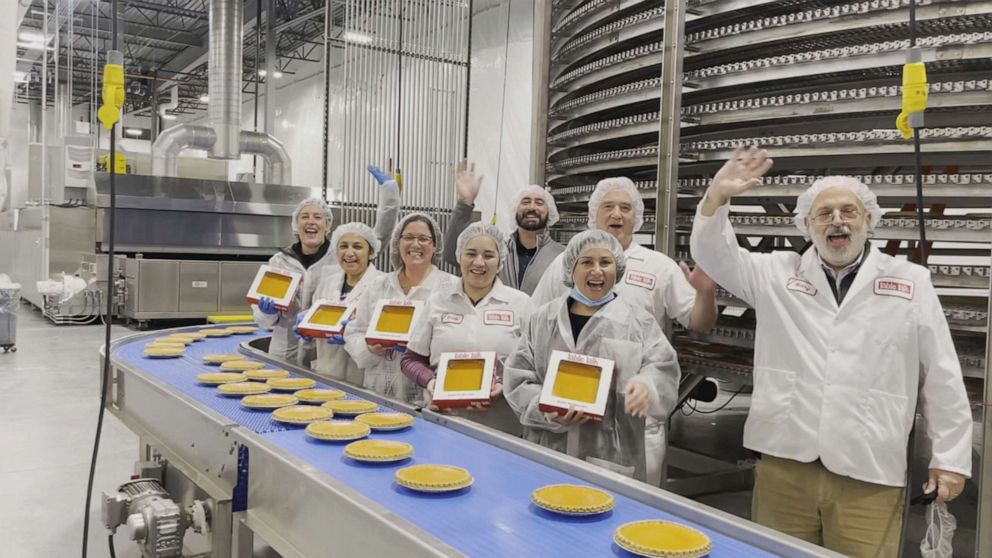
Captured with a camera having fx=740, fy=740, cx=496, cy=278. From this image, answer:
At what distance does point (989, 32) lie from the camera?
237cm

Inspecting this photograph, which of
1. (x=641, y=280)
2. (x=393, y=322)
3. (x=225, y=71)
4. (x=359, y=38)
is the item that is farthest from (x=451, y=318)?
(x=225, y=71)

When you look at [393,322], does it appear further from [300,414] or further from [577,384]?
[577,384]

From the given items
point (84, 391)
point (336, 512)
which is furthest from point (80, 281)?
point (336, 512)

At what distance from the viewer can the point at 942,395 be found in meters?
1.78

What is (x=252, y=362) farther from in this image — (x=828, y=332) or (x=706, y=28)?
(x=706, y=28)

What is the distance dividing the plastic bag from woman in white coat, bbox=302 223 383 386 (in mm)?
1961

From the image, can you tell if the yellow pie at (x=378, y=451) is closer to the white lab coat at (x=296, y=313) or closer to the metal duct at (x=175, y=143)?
the white lab coat at (x=296, y=313)

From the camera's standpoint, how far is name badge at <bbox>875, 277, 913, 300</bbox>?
1.83 metres

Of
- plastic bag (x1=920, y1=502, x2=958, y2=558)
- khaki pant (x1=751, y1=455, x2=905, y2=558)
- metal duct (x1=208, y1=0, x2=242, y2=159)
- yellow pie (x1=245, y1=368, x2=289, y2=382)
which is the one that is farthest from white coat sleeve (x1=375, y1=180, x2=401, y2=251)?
metal duct (x1=208, y1=0, x2=242, y2=159)

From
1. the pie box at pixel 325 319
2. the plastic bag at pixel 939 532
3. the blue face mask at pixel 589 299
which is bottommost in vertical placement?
the plastic bag at pixel 939 532

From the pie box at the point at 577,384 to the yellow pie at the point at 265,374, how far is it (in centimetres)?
102

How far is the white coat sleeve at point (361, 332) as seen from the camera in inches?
104

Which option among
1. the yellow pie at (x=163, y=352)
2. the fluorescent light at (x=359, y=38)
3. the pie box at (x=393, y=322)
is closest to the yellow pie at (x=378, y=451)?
the pie box at (x=393, y=322)

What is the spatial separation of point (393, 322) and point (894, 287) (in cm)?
147
